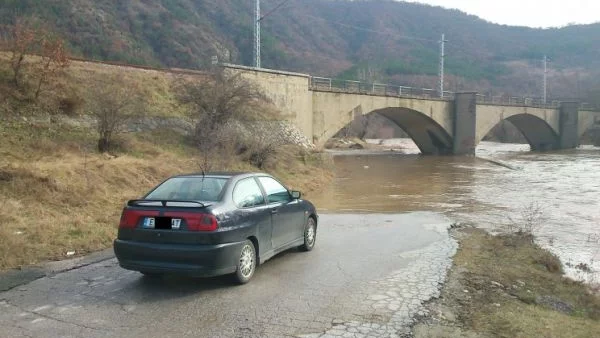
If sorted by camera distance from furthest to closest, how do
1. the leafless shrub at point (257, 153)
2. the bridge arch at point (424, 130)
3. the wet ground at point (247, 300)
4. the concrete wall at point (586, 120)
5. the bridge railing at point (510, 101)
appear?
the concrete wall at point (586, 120), the bridge railing at point (510, 101), the bridge arch at point (424, 130), the leafless shrub at point (257, 153), the wet ground at point (247, 300)

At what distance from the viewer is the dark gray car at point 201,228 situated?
6305 millimetres

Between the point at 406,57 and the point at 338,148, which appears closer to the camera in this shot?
the point at 338,148

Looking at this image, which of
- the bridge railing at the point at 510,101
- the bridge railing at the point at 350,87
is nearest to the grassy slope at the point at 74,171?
the bridge railing at the point at 350,87

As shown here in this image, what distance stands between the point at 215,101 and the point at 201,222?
16761 mm

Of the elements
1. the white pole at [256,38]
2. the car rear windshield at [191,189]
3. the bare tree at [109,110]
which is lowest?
the car rear windshield at [191,189]

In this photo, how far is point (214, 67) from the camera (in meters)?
24.5

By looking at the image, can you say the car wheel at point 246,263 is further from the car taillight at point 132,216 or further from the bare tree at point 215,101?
the bare tree at point 215,101

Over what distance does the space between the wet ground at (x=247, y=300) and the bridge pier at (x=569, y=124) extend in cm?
7340

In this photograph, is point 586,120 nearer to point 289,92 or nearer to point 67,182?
point 289,92

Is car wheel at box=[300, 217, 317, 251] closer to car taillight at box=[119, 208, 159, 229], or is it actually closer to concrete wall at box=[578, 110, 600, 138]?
car taillight at box=[119, 208, 159, 229]

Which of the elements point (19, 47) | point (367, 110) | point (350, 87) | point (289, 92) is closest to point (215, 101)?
point (19, 47)

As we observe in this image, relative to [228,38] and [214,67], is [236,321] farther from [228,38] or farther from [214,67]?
[228,38]

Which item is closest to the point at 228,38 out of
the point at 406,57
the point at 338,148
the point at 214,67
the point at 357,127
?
the point at 357,127

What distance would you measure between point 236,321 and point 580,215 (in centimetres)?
1498
